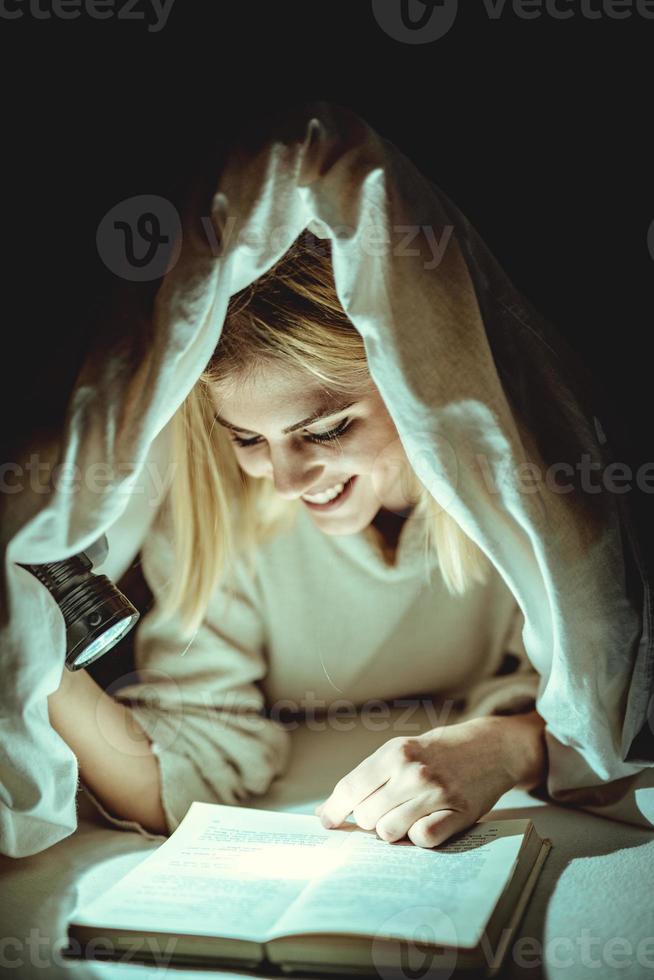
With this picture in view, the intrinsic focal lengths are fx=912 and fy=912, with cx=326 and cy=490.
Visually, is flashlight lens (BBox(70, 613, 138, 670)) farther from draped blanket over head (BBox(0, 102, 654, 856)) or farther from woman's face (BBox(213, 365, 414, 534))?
woman's face (BBox(213, 365, 414, 534))

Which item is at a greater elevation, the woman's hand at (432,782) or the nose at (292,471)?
the nose at (292,471)

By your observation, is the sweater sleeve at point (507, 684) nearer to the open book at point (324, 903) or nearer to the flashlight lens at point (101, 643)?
the open book at point (324, 903)

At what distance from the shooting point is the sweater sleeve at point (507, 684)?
0.99 metres

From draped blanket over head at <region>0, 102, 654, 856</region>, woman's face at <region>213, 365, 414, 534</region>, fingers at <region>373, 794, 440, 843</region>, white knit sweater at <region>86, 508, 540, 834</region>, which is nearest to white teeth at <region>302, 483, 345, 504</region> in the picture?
woman's face at <region>213, 365, 414, 534</region>

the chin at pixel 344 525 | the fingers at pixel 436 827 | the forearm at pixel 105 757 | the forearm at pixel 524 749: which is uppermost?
the chin at pixel 344 525

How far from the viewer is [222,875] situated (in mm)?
751

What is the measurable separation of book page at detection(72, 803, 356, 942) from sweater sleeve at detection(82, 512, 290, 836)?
0.22ft

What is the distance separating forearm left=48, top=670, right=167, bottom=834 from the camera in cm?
92

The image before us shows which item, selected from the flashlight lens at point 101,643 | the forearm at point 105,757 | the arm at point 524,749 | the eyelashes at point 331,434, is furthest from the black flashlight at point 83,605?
the arm at point 524,749

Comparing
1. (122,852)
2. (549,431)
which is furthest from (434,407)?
(122,852)

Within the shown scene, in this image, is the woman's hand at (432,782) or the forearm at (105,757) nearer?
the woman's hand at (432,782)

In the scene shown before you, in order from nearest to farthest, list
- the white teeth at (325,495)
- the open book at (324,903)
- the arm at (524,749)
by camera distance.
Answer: the open book at (324,903) → the arm at (524,749) → the white teeth at (325,495)

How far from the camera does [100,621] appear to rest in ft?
2.58

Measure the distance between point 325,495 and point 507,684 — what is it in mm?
294
